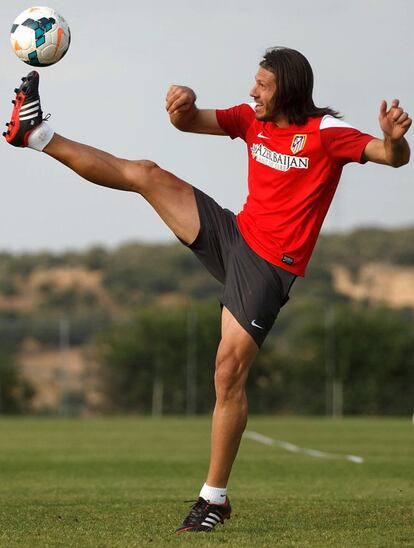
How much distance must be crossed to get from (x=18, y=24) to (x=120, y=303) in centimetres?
5801

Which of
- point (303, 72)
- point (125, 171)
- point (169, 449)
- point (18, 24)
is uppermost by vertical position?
point (18, 24)

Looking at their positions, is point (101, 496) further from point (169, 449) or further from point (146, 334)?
point (146, 334)

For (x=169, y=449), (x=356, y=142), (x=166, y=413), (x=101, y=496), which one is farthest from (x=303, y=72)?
(x=166, y=413)

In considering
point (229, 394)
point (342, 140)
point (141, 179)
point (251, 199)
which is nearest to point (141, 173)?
point (141, 179)

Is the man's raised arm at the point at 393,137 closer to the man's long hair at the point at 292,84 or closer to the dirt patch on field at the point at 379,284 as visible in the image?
the man's long hair at the point at 292,84

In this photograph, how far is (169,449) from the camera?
1496 cm

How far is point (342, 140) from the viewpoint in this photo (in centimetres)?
594

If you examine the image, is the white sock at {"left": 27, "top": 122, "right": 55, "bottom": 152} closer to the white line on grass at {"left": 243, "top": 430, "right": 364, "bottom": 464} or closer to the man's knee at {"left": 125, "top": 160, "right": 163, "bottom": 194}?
the man's knee at {"left": 125, "top": 160, "right": 163, "bottom": 194}

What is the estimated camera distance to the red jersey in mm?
6043

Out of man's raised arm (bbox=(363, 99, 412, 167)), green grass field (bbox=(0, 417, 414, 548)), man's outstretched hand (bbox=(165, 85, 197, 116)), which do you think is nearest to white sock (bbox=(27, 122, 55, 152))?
man's outstretched hand (bbox=(165, 85, 197, 116))

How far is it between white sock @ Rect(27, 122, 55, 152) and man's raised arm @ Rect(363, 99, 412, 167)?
1664 millimetres

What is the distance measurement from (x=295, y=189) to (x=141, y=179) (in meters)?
0.78

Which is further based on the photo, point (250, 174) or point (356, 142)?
point (250, 174)

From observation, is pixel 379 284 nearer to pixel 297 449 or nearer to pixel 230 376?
pixel 297 449
